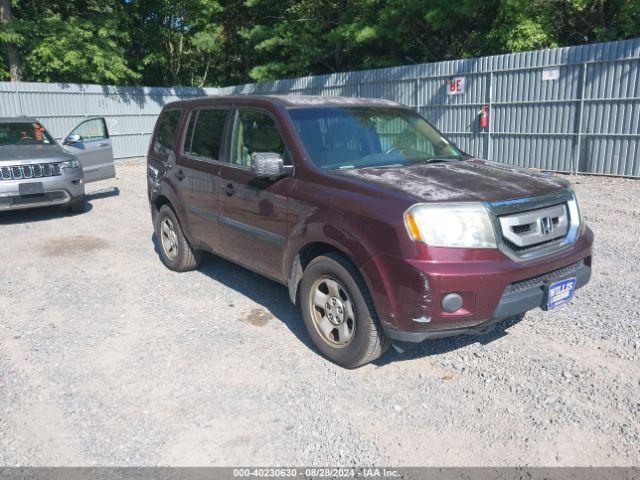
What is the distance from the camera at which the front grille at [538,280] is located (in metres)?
3.35

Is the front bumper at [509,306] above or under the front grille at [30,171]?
under

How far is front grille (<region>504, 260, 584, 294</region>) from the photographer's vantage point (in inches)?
132

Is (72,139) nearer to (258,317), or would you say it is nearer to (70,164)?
(70,164)

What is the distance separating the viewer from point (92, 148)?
35.1 feet

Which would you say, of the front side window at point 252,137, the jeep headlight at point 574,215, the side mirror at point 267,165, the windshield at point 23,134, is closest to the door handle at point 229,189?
the front side window at point 252,137

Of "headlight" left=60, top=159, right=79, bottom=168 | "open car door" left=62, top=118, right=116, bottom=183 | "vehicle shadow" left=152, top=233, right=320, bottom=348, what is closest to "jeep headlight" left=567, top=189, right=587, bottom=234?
"vehicle shadow" left=152, top=233, right=320, bottom=348

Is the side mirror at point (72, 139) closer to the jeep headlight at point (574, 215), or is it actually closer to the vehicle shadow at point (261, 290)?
the vehicle shadow at point (261, 290)

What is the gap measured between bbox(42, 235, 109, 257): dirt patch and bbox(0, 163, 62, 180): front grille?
1.49 metres

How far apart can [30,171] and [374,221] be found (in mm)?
7408

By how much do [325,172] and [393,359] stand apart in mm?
1439

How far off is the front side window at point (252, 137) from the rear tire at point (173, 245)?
1.49 metres

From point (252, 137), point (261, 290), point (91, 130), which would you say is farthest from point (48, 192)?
point (252, 137)

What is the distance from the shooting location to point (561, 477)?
8.91 feet

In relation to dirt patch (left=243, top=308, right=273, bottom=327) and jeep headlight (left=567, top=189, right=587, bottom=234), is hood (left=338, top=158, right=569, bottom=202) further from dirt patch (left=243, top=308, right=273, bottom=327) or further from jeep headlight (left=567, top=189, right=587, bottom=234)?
dirt patch (left=243, top=308, right=273, bottom=327)
